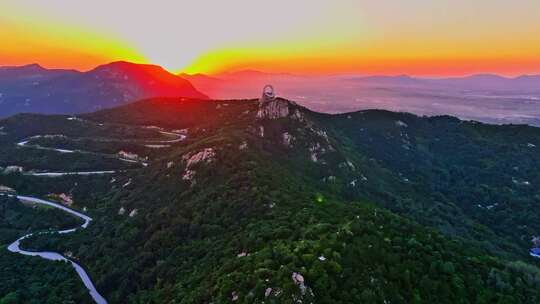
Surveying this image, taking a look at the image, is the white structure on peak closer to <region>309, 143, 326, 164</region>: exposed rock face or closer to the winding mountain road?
<region>309, 143, 326, 164</region>: exposed rock face

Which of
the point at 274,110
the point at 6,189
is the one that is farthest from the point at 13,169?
the point at 274,110

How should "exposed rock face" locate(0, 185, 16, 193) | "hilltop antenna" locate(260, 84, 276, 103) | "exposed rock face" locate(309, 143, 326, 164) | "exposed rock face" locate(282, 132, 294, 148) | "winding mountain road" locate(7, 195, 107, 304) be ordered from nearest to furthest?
"winding mountain road" locate(7, 195, 107, 304)
"exposed rock face" locate(0, 185, 16, 193)
"exposed rock face" locate(309, 143, 326, 164)
"exposed rock face" locate(282, 132, 294, 148)
"hilltop antenna" locate(260, 84, 276, 103)

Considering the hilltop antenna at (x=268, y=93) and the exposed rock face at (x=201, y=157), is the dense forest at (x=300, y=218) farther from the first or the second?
the hilltop antenna at (x=268, y=93)

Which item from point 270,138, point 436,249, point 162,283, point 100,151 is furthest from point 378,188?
point 100,151

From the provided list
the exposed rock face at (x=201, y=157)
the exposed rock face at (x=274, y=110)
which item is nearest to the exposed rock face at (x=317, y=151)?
the exposed rock face at (x=274, y=110)

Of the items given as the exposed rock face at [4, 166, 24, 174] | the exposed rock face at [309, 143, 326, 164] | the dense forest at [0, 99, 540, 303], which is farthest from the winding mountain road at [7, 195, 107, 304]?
the exposed rock face at [309, 143, 326, 164]

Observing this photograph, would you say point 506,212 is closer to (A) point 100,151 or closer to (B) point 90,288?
(B) point 90,288

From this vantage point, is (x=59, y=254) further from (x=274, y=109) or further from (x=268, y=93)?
(x=268, y=93)
